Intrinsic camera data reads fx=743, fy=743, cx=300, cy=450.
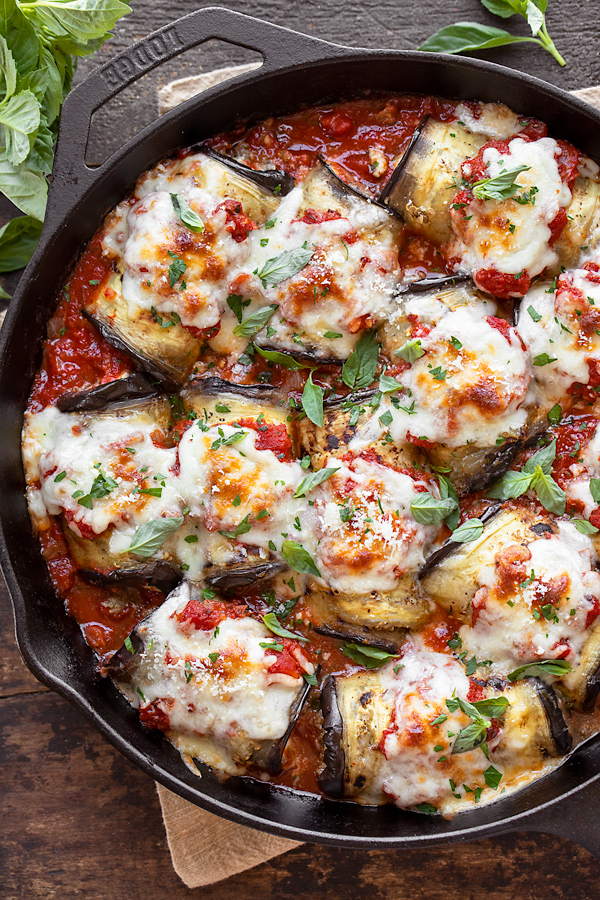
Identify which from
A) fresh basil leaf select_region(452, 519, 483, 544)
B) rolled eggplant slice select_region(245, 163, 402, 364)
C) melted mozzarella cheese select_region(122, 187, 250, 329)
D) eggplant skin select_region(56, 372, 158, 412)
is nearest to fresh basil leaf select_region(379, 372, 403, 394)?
rolled eggplant slice select_region(245, 163, 402, 364)

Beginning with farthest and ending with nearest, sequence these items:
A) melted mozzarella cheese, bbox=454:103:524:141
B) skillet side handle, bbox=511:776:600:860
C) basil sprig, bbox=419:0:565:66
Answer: basil sprig, bbox=419:0:565:66 < melted mozzarella cheese, bbox=454:103:524:141 < skillet side handle, bbox=511:776:600:860

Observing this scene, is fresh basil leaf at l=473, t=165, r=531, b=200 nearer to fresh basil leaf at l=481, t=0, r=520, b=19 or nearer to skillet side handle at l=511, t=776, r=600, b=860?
fresh basil leaf at l=481, t=0, r=520, b=19

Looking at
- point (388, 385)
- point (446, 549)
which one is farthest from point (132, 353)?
point (446, 549)

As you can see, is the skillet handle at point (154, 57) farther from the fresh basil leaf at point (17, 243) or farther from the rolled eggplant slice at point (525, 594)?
the rolled eggplant slice at point (525, 594)

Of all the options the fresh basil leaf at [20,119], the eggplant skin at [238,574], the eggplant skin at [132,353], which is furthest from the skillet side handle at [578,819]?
the fresh basil leaf at [20,119]

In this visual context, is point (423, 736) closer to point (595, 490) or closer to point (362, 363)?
point (595, 490)

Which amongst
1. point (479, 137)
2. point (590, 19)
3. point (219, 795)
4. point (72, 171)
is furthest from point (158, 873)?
point (590, 19)

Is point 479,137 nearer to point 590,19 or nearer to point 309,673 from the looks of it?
point 590,19
